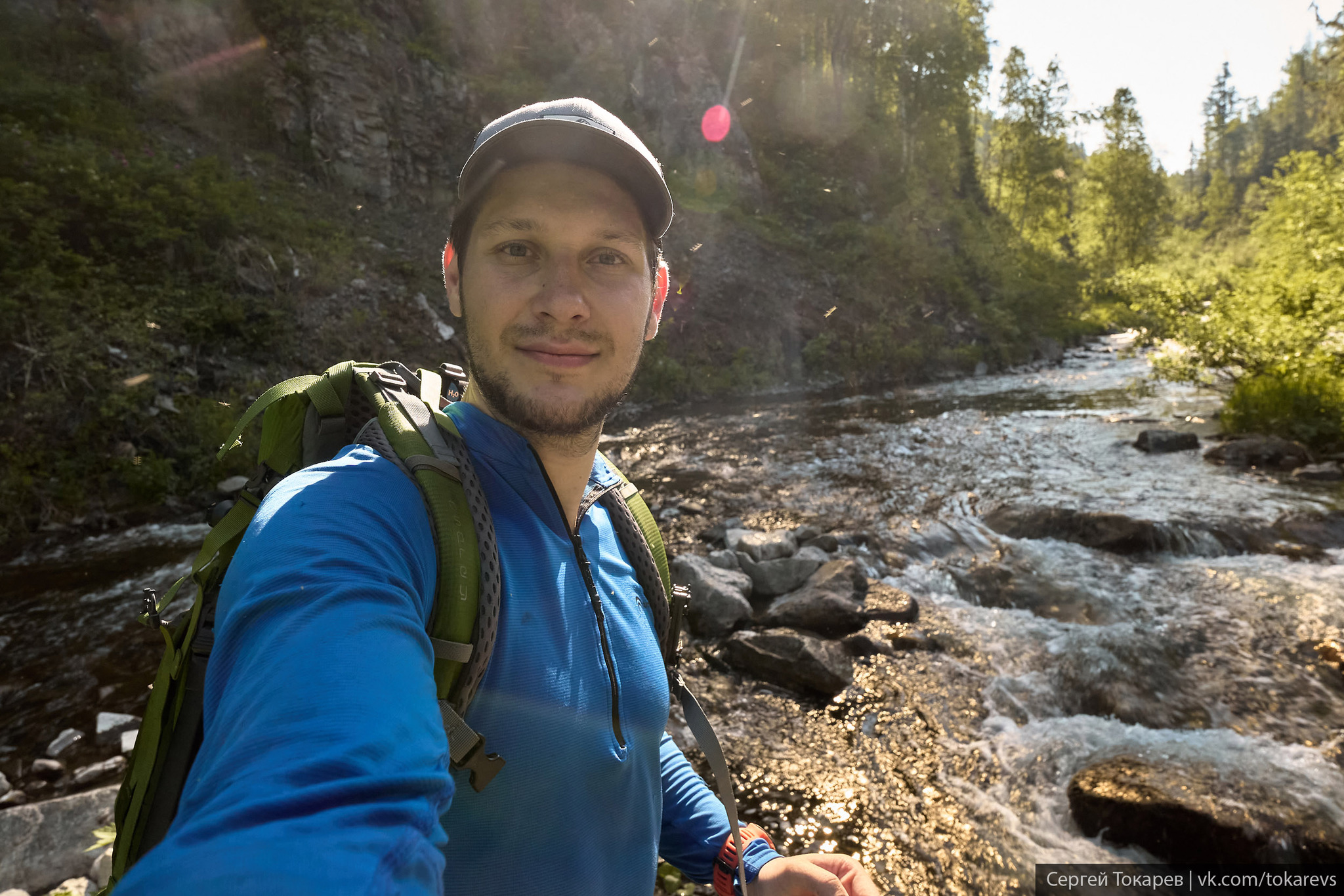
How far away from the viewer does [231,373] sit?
34.3 ft

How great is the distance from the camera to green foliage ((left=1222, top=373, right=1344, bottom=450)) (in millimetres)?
10164

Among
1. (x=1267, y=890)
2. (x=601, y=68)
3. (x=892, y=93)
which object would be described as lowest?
(x=1267, y=890)

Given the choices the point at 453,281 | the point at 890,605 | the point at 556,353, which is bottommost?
the point at 890,605

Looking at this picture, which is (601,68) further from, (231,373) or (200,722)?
(200,722)

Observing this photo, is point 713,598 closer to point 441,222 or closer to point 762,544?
point 762,544

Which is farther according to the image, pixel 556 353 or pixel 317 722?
pixel 556 353

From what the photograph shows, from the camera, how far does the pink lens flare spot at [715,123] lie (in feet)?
93.4

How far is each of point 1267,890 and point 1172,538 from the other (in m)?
5.35

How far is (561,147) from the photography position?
1.66 metres

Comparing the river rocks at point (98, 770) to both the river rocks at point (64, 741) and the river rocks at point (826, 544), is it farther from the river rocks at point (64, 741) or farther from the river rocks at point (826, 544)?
the river rocks at point (826, 544)

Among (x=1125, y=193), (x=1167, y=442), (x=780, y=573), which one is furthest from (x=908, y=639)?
(x=1125, y=193)

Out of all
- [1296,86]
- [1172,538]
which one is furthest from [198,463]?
[1296,86]

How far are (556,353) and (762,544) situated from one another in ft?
19.5

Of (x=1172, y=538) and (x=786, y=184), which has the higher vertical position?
(x=786, y=184)
